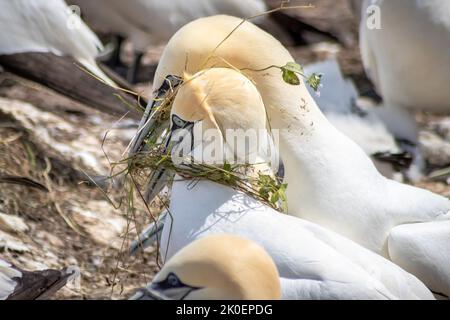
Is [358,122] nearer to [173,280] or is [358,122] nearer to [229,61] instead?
[229,61]

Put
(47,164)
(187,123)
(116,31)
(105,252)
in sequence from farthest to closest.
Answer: (116,31), (47,164), (105,252), (187,123)

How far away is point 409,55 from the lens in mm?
7074

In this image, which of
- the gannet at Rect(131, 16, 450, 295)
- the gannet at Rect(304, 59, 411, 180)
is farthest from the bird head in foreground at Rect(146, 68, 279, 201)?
the gannet at Rect(304, 59, 411, 180)

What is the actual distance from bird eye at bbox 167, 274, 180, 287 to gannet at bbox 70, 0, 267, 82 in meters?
4.36

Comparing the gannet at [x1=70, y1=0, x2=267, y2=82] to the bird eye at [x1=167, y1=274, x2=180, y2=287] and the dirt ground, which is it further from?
the bird eye at [x1=167, y1=274, x2=180, y2=287]

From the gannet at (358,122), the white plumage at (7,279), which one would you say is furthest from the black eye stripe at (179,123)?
the gannet at (358,122)

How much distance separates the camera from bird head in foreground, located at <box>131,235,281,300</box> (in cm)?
383

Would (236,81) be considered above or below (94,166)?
below

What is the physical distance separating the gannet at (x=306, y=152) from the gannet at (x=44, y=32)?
6.97ft

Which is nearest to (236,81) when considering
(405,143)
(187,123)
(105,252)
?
(187,123)
